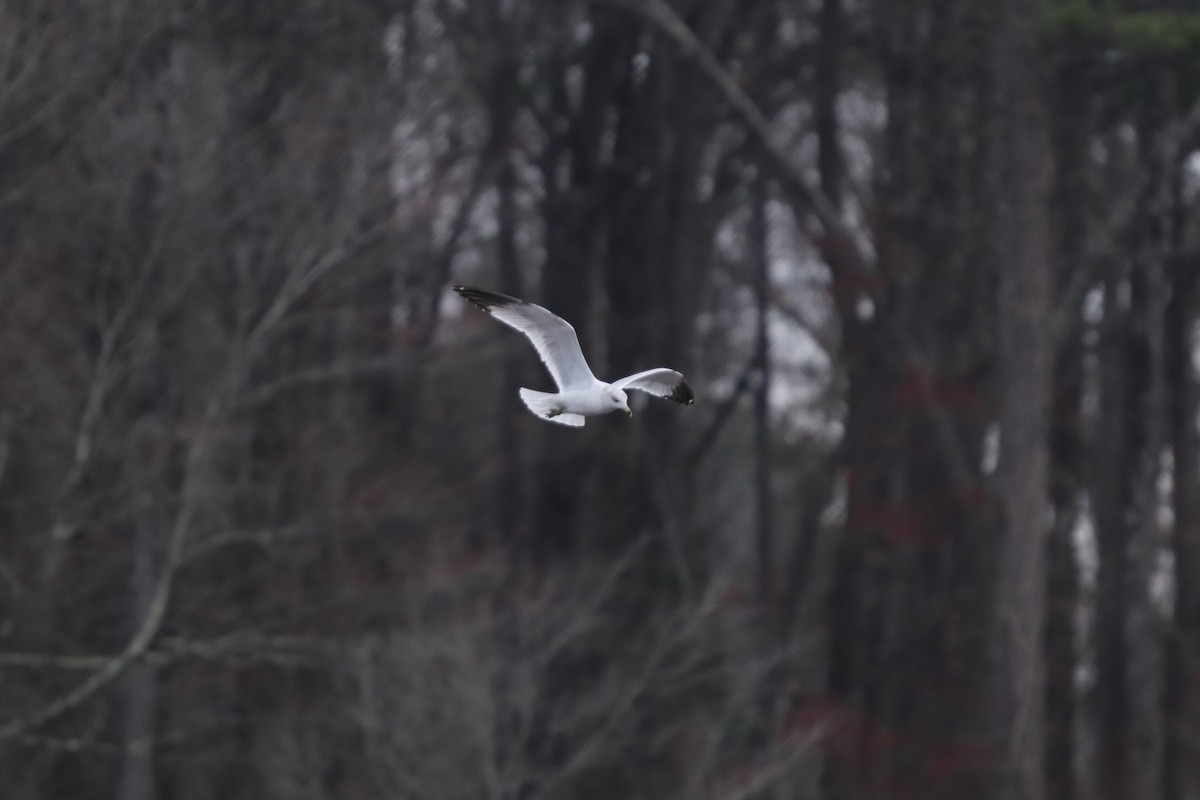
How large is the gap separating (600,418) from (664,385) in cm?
1226

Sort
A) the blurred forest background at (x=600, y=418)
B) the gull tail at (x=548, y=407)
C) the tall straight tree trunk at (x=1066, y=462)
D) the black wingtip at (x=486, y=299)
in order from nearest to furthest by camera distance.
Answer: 1. the black wingtip at (x=486, y=299)
2. the gull tail at (x=548, y=407)
3. the blurred forest background at (x=600, y=418)
4. the tall straight tree trunk at (x=1066, y=462)

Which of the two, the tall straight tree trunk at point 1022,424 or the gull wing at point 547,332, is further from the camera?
the tall straight tree trunk at point 1022,424

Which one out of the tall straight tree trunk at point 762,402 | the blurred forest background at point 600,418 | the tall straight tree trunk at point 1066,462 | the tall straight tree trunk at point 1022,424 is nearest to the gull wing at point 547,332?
the blurred forest background at point 600,418

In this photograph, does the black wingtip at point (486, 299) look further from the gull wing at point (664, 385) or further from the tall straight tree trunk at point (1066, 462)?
the tall straight tree trunk at point (1066, 462)

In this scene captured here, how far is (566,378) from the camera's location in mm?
7887

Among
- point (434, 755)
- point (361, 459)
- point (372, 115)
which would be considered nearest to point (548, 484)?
point (361, 459)

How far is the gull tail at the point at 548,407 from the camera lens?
7.69 m

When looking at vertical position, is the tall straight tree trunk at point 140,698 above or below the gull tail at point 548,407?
below

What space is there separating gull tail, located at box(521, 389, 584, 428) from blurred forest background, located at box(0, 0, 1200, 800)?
4.77 meters

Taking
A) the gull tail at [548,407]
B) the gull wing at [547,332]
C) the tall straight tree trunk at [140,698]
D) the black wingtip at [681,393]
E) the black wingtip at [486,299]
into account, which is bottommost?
the tall straight tree trunk at [140,698]

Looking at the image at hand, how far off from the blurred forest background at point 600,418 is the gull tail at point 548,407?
4.77m

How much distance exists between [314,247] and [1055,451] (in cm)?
1282

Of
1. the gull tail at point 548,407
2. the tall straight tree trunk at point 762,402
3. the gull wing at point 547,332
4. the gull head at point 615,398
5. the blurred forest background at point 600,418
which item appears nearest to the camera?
the gull wing at point 547,332

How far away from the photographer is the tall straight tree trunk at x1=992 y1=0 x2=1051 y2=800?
16797 mm
